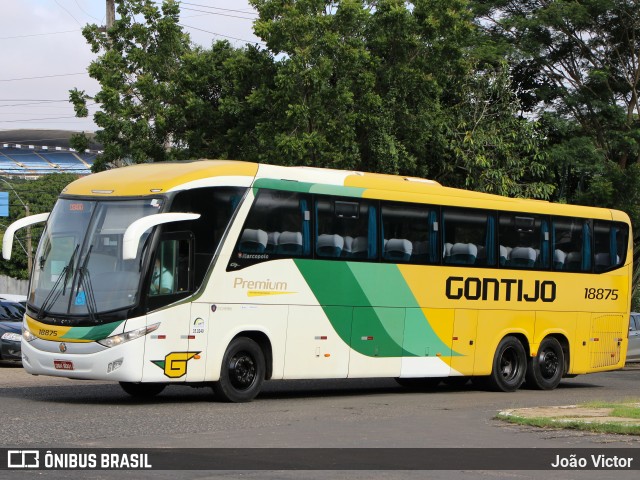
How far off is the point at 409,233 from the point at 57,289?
21.0 feet

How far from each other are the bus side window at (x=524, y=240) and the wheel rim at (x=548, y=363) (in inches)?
70.1

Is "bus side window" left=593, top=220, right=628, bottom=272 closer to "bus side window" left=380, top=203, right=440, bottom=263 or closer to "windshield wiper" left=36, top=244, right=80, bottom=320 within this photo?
"bus side window" left=380, top=203, right=440, bottom=263

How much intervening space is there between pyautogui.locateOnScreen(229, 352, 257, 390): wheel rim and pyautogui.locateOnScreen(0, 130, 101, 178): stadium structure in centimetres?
10377

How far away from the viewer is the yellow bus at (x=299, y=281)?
53.3 feet

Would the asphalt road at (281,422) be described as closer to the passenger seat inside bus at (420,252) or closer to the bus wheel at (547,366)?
the bus wheel at (547,366)

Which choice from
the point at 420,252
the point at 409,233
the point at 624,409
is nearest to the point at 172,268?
the point at 409,233

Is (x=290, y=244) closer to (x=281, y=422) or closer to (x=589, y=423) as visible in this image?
(x=281, y=422)

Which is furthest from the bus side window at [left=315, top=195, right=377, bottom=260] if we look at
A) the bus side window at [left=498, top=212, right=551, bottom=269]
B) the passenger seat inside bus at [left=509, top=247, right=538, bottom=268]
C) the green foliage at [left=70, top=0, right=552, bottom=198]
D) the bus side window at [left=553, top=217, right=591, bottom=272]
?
the green foliage at [left=70, top=0, right=552, bottom=198]

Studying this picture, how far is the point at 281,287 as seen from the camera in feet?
58.9

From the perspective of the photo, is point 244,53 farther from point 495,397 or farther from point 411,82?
point 495,397

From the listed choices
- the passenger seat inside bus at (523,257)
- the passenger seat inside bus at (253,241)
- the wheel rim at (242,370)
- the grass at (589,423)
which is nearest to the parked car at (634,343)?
the passenger seat inside bus at (523,257)

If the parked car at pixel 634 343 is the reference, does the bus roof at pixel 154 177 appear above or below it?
above

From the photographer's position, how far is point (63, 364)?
16.1m

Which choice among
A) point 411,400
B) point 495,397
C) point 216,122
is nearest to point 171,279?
point 411,400
